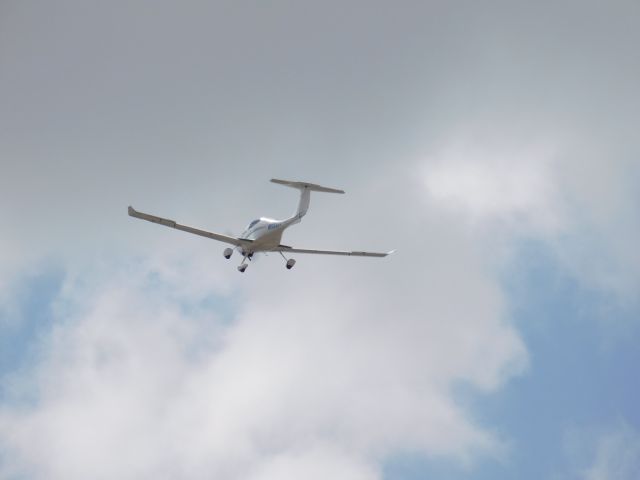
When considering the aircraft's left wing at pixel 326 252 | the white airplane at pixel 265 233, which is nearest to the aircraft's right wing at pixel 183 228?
the white airplane at pixel 265 233

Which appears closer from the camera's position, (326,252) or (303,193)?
(303,193)

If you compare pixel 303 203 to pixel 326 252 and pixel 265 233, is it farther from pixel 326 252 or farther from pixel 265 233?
pixel 326 252

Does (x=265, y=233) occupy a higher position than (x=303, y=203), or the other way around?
(x=303, y=203)

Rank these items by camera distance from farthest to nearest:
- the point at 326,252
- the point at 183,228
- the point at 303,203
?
the point at 326,252, the point at 303,203, the point at 183,228

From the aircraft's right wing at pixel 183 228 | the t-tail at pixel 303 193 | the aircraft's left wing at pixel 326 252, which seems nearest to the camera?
the aircraft's right wing at pixel 183 228

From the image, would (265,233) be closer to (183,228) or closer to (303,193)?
(303,193)

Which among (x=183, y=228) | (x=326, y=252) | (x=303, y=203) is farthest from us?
(x=326, y=252)

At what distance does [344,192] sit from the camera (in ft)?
237

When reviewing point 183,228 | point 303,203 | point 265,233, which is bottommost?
point 183,228

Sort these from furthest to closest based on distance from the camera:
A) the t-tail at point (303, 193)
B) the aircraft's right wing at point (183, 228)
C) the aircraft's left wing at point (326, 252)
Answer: the aircraft's left wing at point (326, 252), the t-tail at point (303, 193), the aircraft's right wing at point (183, 228)

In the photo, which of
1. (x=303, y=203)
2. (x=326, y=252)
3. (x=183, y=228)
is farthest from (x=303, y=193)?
(x=183, y=228)

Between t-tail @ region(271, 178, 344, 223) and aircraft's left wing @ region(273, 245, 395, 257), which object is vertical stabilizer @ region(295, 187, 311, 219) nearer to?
t-tail @ region(271, 178, 344, 223)

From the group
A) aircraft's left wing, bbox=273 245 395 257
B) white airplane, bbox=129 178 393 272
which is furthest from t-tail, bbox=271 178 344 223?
aircraft's left wing, bbox=273 245 395 257

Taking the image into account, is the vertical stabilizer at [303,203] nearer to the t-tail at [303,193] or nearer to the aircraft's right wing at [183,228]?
the t-tail at [303,193]
